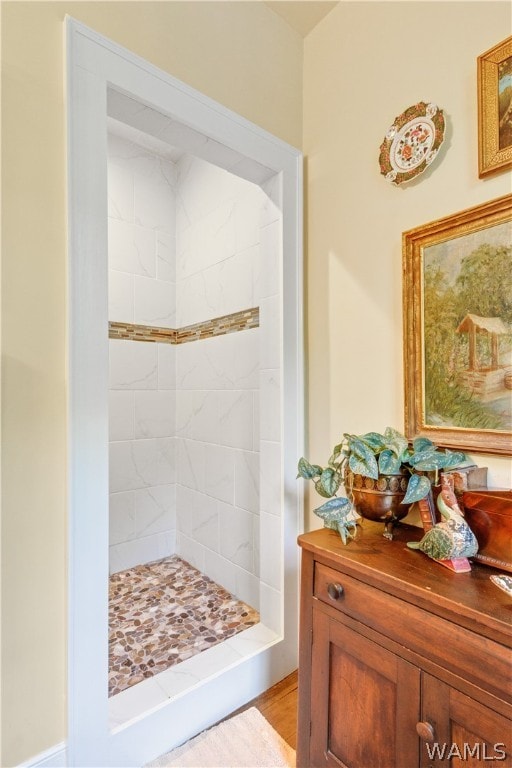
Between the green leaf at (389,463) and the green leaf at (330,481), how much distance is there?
0.17 metres

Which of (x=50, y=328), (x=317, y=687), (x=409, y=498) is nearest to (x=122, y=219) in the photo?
(x=50, y=328)

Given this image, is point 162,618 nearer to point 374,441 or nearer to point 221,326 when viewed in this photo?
point 374,441

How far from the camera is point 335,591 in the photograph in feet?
3.56

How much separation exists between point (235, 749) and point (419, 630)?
931mm

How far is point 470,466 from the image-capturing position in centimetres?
118

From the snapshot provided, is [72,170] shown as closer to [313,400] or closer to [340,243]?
[340,243]

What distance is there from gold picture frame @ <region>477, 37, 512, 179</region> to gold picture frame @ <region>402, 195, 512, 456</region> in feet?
0.42

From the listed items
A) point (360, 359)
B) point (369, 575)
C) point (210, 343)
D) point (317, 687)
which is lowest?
point (317, 687)

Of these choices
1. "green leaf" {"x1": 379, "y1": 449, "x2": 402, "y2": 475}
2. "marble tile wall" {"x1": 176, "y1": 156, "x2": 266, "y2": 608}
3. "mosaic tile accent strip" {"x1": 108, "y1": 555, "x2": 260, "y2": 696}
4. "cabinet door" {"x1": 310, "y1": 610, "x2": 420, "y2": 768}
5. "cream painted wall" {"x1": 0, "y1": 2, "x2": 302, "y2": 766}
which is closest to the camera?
"cabinet door" {"x1": 310, "y1": 610, "x2": 420, "y2": 768}

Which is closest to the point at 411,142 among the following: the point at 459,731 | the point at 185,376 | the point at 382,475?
the point at 382,475

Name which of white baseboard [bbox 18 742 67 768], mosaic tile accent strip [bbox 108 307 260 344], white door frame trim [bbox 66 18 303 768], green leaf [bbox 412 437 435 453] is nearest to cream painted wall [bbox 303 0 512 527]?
green leaf [bbox 412 437 435 453]

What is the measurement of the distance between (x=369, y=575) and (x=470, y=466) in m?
0.47

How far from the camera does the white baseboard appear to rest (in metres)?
1.07

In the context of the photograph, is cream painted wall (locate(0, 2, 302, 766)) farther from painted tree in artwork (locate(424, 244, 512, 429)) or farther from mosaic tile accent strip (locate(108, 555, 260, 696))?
painted tree in artwork (locate(424, 244, 512, 429))
